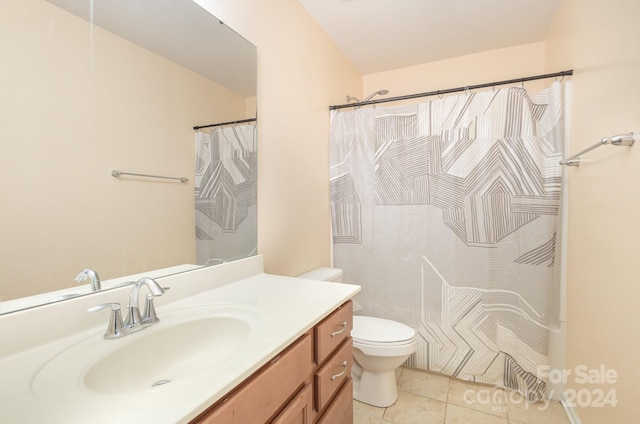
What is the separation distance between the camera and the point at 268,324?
0.85 m

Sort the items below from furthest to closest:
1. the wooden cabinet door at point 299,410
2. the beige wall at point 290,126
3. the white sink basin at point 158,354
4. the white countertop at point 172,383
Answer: the beige wall at point 290,126 < the wooden cabinet door at point 299,410 < the white sink basin at point 158,354 < the white countertop at point 172,383

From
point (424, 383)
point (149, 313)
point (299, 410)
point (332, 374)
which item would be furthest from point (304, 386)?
point (424, 383)

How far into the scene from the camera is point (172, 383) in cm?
57

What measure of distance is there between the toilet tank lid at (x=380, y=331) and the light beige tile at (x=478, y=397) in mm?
496

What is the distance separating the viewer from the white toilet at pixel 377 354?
62.0 inches

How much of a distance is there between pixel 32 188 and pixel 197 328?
58 centimetres

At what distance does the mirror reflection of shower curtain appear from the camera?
1211 mm

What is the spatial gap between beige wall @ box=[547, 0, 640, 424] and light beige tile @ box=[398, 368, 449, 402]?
2.19 feet

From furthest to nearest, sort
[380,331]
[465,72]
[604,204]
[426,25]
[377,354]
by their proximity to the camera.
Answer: [465,72] → [426,25] → [380,331] → [377,354] → [604,204]

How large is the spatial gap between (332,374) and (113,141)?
41.9 inches

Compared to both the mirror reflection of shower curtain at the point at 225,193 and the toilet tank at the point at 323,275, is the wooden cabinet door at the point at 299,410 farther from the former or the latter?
the toilet tank at the point at 323,275

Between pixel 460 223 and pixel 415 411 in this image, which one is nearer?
pixel 415 411

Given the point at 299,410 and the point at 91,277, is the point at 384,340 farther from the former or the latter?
the point at 91,277

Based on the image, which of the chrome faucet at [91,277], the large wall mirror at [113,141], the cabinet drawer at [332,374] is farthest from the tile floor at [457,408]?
the chrome faucet at [91,277]
